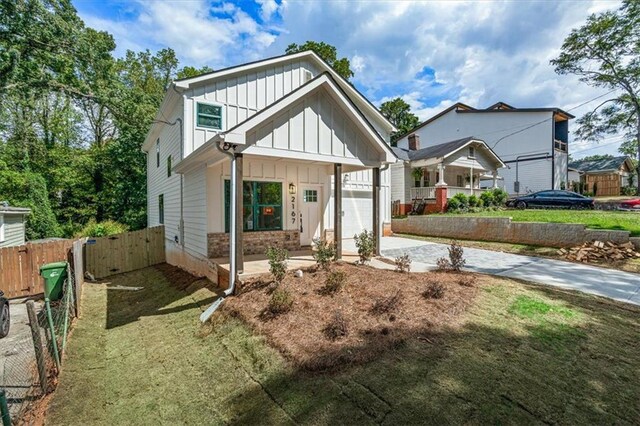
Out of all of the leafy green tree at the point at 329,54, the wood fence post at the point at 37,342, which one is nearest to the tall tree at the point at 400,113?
the leafy green tree at the point at 329,54

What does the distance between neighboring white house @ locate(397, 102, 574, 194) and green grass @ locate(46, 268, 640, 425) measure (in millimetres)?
23542

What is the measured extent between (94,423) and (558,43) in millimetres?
34199

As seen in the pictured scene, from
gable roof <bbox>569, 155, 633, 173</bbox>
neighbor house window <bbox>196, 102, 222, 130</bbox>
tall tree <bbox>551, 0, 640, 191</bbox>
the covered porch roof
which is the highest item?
tall tree <bbox>551, 0, 640, 191</bbox>

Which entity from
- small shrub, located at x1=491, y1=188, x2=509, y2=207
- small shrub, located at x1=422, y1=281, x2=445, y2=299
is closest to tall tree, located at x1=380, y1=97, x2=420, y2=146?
small shrub, located at x1=491, y1=188, x2=509, y2=207

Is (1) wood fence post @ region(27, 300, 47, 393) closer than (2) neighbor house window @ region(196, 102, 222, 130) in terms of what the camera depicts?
Yes

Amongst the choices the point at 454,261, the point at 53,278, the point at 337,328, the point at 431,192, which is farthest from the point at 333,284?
the point at 431,192

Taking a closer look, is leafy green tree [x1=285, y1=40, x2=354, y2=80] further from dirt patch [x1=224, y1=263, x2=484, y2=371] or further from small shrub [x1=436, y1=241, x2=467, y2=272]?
dirt patch [x1=224, y1=263, x2=484, y2=371]

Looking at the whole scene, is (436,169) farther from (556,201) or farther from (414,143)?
(556,201)

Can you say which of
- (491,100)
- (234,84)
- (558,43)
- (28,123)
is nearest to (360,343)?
(234,84)

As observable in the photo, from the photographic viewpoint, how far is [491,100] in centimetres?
3045

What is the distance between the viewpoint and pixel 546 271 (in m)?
8.33

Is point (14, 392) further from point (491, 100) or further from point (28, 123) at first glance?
point (491, 100)

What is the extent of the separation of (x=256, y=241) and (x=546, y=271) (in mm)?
8528

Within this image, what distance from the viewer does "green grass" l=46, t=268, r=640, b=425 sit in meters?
3.03
